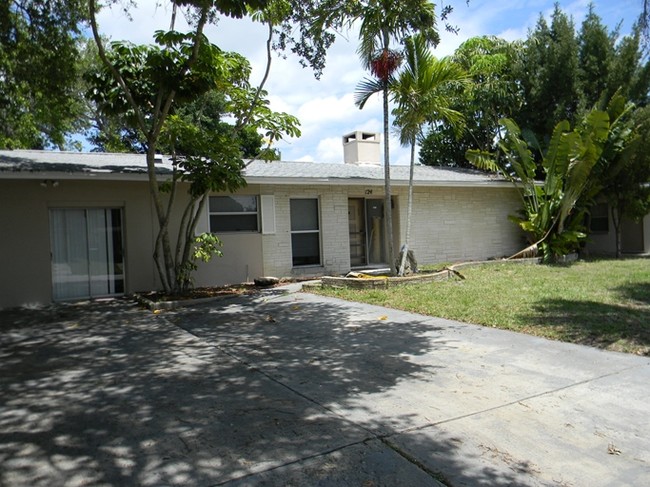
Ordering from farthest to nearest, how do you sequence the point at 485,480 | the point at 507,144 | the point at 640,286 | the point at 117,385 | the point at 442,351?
1. the point at 507,144
2. the point at 640,286
3. the point at 442,351
4. the point at 117,385
5. the point at 485,480

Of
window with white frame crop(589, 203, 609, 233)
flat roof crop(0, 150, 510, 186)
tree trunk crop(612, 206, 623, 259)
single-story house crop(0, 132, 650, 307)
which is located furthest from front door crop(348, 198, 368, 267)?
window with white frame crop(589, 203, 609, 233)

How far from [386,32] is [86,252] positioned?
27.2 ft

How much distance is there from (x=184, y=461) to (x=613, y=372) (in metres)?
4.37

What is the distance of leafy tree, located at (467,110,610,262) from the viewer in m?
14.6

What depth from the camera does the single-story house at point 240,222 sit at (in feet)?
35.7

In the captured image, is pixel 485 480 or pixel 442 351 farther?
pixel 442 351

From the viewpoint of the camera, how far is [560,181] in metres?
15.7

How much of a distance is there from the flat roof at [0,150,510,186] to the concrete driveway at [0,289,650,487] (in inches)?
156

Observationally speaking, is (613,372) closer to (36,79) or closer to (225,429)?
(225,429)

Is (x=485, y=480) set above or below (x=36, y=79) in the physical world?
below

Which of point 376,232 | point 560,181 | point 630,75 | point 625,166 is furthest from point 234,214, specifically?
point 630,75

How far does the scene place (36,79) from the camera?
455 inches

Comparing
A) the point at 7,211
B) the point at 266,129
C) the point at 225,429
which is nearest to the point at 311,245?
the point at 266,129

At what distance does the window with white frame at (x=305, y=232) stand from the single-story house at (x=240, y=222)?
0.03 meters
